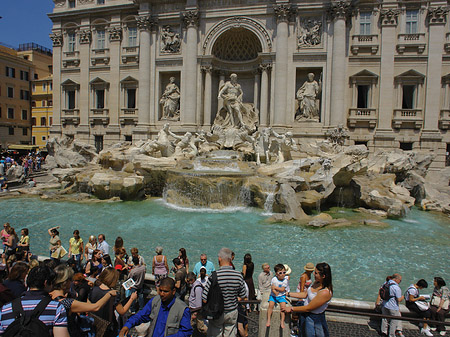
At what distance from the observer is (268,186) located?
13.4 m

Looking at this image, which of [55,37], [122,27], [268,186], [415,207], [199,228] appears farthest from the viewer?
[55,37]

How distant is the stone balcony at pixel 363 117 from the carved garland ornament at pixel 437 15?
621 cm

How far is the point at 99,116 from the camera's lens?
25.3 meters

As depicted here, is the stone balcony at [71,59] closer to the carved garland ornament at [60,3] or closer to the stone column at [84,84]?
the stone column at [84,84]

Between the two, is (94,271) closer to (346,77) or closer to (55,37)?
(346,77)

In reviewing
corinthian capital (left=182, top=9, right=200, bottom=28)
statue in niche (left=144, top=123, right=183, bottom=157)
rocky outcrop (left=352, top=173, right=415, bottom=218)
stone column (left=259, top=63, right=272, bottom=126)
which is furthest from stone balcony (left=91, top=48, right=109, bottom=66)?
rocky outcrop (left=352, top=173, right=415, bottom=218)

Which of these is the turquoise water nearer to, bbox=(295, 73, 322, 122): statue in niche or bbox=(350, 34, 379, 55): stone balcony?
bbox=(295, 73, 322, 122): statue in niche

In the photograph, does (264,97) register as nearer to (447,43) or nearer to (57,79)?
(447,43)

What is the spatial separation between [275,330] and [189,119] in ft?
63.1

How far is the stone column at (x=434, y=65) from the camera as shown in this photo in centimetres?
1890

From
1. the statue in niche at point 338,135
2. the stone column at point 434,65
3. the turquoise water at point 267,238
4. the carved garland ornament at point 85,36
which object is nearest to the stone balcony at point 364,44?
the stone column at point 434,65

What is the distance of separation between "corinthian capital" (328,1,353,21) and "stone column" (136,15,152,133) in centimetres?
1267

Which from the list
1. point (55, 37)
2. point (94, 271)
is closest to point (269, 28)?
point (55, 37)

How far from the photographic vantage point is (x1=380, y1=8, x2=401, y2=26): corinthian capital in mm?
19359
